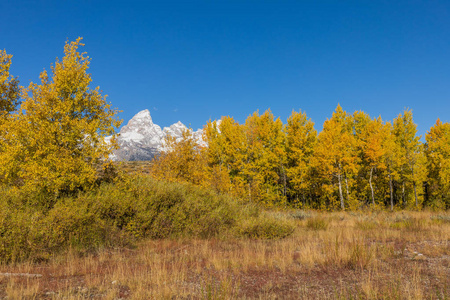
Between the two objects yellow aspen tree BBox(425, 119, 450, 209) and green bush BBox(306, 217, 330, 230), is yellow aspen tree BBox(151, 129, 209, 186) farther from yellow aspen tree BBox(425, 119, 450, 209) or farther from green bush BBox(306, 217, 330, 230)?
yellow aspen tree BBox(425, 119, 450, 209)

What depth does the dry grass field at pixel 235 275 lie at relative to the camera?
4641mm

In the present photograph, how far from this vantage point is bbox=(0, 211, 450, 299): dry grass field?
464cm

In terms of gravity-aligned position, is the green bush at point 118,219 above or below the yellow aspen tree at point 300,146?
below

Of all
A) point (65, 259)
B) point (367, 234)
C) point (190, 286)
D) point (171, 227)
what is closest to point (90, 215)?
point (65, 259)

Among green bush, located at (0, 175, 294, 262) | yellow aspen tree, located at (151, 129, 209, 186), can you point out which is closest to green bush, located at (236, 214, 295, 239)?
green bush, located at (0, 175, 294, 262)

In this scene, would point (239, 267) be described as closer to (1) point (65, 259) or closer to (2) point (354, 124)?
(1) point (65, 259)

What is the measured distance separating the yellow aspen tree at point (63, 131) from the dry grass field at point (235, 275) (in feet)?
10.6

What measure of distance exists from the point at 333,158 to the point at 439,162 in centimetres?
1331

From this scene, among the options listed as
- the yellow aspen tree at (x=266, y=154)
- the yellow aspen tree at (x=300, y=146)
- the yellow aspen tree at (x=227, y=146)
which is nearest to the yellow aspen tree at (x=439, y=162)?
the yellow aspen tree at (x=300, y=146)

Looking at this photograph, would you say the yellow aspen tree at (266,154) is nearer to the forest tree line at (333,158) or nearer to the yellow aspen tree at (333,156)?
the forest tree line at (333,158)

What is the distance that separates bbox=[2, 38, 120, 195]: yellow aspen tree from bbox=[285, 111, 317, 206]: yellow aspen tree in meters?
20.9

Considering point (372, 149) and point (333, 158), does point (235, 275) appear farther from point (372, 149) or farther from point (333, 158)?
point (372, 149)

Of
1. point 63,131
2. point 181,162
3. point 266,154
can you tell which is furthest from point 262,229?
point 266,154

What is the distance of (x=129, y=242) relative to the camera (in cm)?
941
